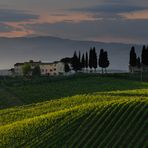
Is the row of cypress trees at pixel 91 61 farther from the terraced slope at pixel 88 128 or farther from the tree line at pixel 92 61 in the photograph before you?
the terraced slope at pixel 88 128

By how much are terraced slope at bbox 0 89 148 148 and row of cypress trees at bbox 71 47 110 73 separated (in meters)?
96.4

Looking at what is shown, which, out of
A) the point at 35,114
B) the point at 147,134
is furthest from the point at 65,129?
the point at 35,114

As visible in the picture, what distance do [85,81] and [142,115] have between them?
2752 inches

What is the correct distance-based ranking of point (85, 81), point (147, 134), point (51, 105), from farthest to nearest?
point (85, 81)
point (51, 105)
point (147, 134)

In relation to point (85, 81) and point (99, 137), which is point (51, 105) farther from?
point (85, 81)

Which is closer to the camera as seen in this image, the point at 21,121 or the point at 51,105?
the point at 21,121

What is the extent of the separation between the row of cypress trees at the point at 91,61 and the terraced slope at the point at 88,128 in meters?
96.4

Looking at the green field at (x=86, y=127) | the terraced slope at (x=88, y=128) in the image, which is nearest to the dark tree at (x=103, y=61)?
the green field at (x=86, y=127)

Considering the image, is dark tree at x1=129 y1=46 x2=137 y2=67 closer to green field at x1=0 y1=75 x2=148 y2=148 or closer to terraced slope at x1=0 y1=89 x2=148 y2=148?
green field at x1=0 y1=75 x2=148 y2=148

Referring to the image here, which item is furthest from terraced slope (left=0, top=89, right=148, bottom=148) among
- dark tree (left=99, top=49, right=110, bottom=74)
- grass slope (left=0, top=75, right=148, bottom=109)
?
dark tree (left=99, top=49, right=110, bottom=74)

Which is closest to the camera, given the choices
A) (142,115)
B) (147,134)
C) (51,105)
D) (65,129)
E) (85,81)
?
(147,134)

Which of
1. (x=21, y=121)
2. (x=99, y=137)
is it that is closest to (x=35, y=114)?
(x=21, y=121)

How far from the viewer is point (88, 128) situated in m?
41.1

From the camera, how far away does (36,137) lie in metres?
42.1
